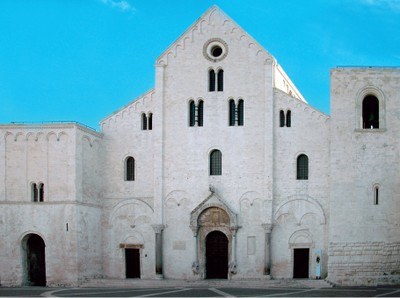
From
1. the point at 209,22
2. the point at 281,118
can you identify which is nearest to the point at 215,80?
the point at 209,22

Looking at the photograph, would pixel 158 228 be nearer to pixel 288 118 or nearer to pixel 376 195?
pixel 288 118

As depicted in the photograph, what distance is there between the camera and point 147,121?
45.8 metres

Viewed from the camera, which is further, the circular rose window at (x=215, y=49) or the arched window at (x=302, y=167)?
the circular rose window at (x=215, y=49)

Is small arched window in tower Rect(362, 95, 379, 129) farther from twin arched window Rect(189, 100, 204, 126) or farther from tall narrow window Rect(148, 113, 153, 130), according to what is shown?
tall narrow window Rect(148, 113, 153, 130)

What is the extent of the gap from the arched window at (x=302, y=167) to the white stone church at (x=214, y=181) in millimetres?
Result: 81

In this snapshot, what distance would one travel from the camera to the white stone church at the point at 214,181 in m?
41.6

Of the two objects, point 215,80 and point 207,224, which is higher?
point 215,80

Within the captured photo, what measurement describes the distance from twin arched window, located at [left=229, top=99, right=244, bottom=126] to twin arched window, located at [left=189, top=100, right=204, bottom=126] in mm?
1751

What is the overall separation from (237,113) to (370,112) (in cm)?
764

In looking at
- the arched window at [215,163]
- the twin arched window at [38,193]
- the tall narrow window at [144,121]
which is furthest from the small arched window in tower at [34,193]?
the arched window at [215,163]

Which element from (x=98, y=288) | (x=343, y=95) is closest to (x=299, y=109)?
(x=343, y=95)

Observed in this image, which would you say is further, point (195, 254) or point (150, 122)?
point (150, 122)

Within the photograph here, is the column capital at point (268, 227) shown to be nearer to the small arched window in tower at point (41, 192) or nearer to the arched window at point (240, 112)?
the arched window at point (240, 112)

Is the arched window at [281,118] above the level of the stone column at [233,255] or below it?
above
